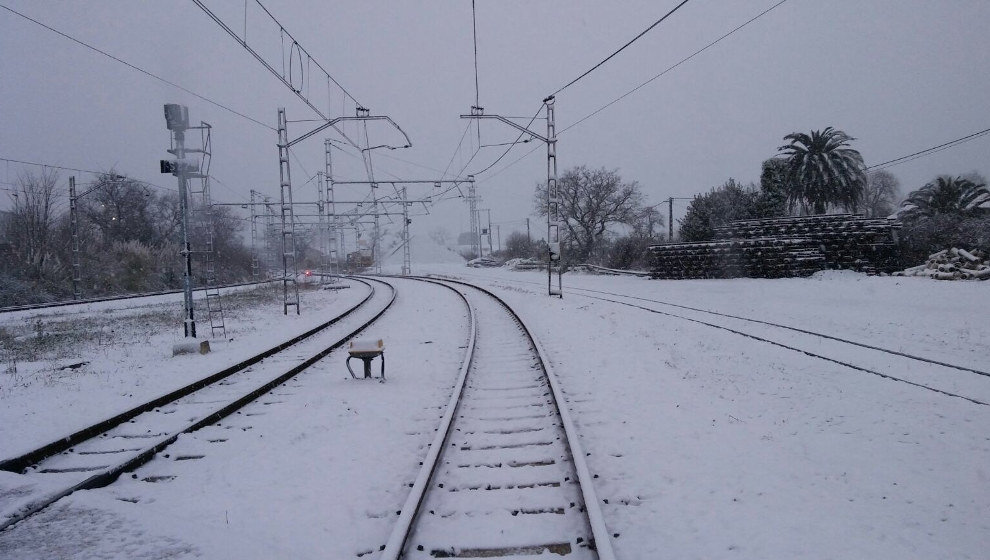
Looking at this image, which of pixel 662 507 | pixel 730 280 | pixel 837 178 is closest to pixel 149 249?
pixel 730 280

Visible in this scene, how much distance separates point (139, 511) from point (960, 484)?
6496mm

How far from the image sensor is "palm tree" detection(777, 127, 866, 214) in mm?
36906

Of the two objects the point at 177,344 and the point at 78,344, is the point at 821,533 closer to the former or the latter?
the point at 177,344

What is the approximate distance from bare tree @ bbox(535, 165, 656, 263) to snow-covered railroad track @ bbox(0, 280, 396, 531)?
166ft

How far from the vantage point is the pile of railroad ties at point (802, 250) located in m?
27.6

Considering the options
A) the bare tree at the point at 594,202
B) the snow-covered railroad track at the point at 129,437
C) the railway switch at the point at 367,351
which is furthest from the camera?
the bare tree at the point at 594,202

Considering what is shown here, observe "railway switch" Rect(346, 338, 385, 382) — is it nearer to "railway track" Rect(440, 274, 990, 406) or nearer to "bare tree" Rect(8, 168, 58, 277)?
"railway track" Rect(440, 274, 990, 406)

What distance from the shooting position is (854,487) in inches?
176

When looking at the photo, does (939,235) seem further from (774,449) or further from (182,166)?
(182,166)

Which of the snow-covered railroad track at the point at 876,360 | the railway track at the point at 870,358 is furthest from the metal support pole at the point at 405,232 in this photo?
the snow-covered railroad track at the point at 876,360

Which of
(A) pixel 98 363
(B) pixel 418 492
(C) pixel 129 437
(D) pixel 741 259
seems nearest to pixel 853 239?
(D) pixel 741 259

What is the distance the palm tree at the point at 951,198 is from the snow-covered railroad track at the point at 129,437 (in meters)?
35.2

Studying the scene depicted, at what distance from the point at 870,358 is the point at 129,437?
1120 cm

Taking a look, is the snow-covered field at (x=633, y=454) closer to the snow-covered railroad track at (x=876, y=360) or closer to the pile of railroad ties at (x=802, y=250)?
the snow-covered railroad track at (x=876, y=360)
